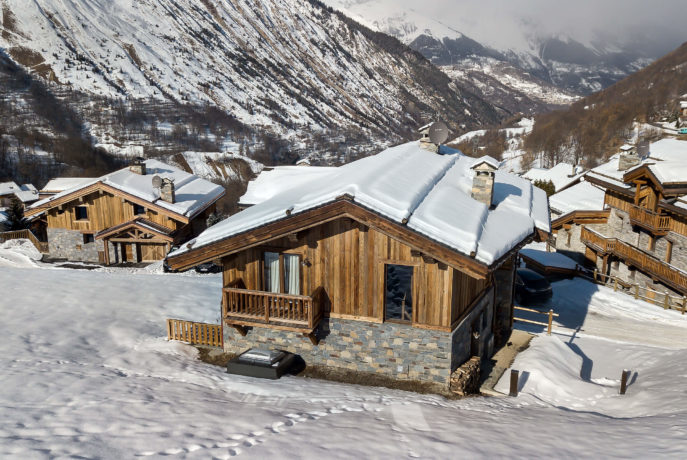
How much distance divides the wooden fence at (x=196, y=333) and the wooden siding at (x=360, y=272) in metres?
2.75

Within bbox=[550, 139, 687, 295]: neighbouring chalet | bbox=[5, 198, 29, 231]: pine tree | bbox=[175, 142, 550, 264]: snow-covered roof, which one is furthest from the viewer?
bbox=[5, 198, 29, 231]: pine tree

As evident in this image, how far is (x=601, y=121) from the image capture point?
414ft

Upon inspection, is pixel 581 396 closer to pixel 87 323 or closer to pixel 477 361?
pixel 477 361

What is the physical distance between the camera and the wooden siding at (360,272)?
13625 mm

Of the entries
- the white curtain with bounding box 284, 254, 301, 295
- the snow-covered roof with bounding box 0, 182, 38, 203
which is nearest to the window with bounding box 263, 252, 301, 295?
the white curtain with bounding box 284, 254, 301, 295

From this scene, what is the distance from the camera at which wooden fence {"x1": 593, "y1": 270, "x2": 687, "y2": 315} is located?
26406 mm

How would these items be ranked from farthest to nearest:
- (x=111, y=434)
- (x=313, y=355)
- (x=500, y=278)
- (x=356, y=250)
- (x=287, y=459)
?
1. (x=500, y=278)
2. (x=313, y=355)
3. (x=356, y=250)
4. (x=111, y=434)
5. (x=287, y=459)

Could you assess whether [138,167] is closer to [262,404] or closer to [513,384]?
[262,404]

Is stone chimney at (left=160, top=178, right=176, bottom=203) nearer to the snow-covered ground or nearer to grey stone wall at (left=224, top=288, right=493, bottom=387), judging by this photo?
the snow-covered ground

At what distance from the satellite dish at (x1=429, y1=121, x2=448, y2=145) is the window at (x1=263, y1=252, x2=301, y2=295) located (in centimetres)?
1041

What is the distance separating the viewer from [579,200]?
4059 cm

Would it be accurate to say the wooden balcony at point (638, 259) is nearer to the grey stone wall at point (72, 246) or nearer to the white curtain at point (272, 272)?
the white curtain at point (272, 272)

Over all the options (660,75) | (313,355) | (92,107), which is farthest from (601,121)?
(92,107)

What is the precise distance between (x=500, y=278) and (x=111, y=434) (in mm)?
14577
